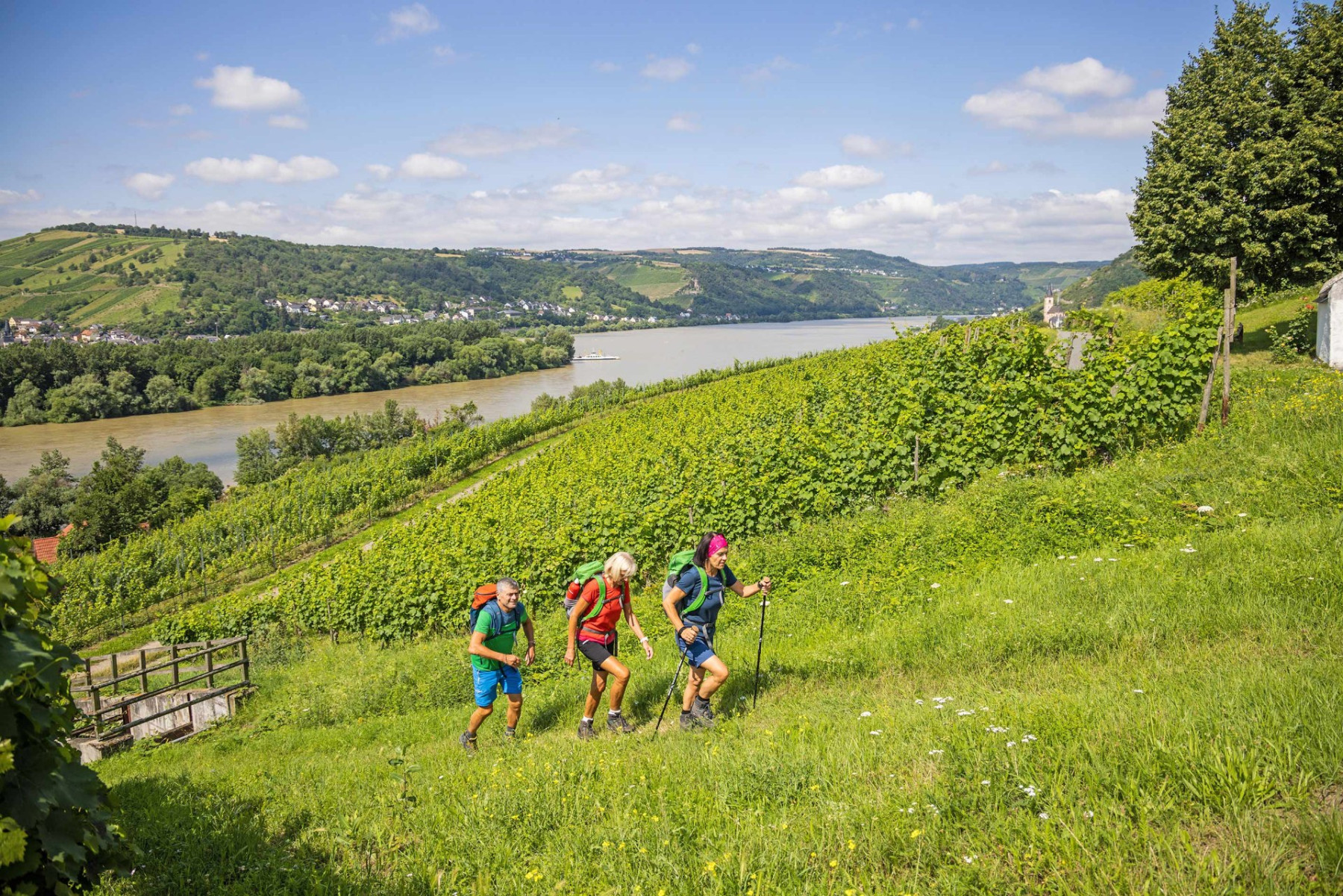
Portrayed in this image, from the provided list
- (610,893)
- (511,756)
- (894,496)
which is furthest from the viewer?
(894,496)

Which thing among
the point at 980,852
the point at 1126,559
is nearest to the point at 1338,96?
the point at 1126,559

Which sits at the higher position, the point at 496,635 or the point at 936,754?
the point at 936,754

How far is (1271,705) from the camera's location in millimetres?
4273

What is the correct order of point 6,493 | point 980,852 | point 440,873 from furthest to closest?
1. point 6,493
2. point 440,873
3. point 980,852

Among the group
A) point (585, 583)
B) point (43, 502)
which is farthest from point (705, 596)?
point (43, 502)

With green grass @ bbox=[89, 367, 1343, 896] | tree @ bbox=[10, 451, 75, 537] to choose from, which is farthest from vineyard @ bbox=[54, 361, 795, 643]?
green grass @ bbox=[89, 367, 1343, 896]

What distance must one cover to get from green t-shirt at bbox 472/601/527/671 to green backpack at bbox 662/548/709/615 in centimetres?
161

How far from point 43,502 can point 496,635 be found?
6671 centimetres

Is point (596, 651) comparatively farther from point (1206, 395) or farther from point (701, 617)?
→ point (1206, 395)

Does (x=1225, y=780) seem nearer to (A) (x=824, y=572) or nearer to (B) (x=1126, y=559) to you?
(B) (x=1126, y=559)

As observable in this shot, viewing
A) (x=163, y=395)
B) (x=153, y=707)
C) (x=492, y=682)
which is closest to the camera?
(x=492, y=682)

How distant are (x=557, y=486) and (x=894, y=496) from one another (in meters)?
13.9

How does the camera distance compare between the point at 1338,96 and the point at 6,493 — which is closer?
the point at 1338,96

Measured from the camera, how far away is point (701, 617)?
720cm
